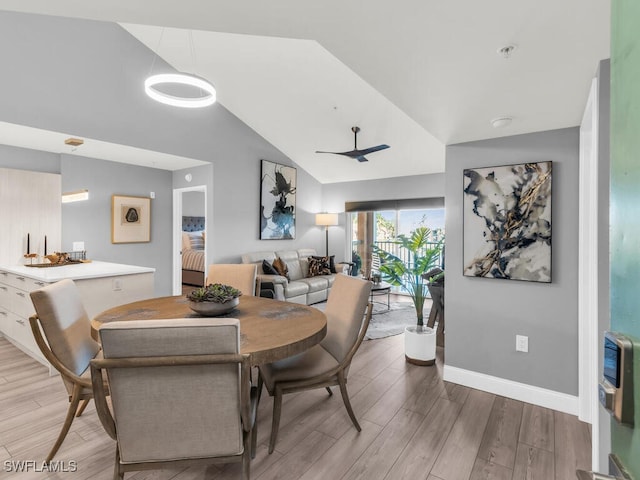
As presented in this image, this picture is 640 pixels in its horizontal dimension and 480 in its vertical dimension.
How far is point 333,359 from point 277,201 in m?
4.51

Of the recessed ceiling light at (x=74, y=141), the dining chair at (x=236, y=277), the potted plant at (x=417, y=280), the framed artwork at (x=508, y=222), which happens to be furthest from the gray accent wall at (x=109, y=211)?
the framed artwork at (x=508, y=222)

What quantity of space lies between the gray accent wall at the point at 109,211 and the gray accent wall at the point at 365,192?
10.8 ft

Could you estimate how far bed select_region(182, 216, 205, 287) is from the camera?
689 centimetres

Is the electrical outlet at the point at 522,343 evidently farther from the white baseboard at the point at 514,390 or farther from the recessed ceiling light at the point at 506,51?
the recessed ceiling light at the point at 506,51

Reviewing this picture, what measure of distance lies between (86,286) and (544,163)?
4.03 meters

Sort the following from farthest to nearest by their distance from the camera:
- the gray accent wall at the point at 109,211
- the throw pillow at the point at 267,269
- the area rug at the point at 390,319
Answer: the throw pillow at the point at 267,269 → the gray accent wall at the point at 109,211 → the area rug at the point at 390,319

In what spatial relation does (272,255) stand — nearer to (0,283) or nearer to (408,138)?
(408,138)

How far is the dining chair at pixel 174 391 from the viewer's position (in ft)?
3.80

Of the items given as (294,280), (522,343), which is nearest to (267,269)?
A: (294,280)

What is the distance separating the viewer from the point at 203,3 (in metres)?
1.27

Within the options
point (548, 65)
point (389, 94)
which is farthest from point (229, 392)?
point (548, 65)

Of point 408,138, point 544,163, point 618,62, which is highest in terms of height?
point 408,138

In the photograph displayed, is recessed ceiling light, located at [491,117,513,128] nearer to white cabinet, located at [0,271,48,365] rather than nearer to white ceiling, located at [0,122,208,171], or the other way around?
white cabinet, located at [0,271,48,365]

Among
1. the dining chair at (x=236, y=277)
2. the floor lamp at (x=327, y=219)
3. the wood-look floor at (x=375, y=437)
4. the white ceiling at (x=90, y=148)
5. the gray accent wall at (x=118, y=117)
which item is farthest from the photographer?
the floor lamp at (x=327, y=219)
